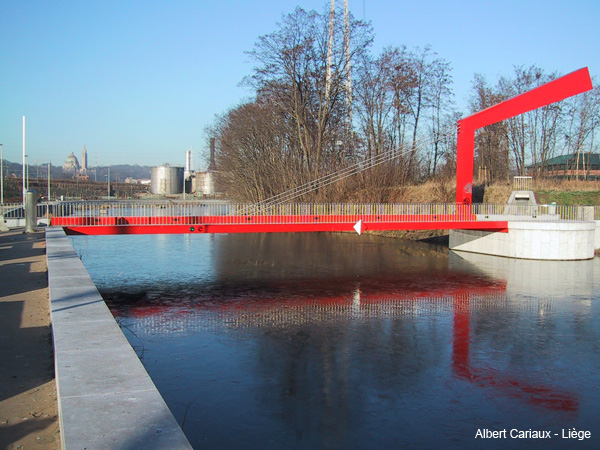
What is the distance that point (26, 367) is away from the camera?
7797mm

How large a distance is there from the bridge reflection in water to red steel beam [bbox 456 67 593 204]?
6.50 meters

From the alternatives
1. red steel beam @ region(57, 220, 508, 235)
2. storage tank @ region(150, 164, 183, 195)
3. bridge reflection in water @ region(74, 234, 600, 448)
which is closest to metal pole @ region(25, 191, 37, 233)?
red steel beam @ region(57, 220, 508, 235)

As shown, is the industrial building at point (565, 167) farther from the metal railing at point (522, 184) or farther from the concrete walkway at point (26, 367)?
the concrete walkway at point (26, 367)

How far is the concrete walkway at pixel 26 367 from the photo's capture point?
232 inches

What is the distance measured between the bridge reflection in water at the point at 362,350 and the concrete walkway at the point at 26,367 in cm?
180

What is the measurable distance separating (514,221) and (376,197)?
1379cm

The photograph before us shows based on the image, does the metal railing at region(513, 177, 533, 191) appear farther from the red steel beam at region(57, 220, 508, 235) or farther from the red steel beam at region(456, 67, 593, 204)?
the red steel beam at region(57, 220, 508, 235)

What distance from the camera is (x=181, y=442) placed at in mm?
4547

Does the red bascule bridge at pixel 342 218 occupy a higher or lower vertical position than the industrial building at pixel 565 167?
lower

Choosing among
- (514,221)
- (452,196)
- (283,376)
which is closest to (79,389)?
(283,376)

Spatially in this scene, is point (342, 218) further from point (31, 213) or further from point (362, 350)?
point (31, 213)

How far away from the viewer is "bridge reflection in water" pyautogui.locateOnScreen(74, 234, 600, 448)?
A: 796 cm

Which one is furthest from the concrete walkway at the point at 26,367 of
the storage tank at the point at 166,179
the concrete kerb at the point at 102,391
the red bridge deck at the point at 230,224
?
the storage tank at the point at 166,179

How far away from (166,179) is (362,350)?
109 m
